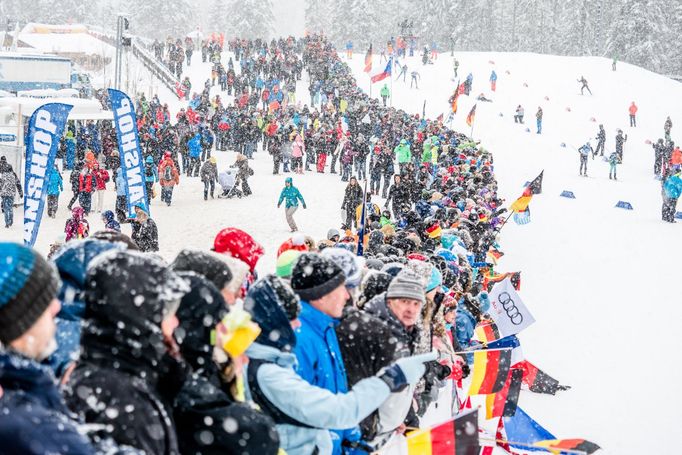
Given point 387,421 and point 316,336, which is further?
point 387,421

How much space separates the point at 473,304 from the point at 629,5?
59.2 meters

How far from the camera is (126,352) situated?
2029mm

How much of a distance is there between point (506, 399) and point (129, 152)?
8.66 meters

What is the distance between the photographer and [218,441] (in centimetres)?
234

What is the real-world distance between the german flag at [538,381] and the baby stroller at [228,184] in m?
12.4

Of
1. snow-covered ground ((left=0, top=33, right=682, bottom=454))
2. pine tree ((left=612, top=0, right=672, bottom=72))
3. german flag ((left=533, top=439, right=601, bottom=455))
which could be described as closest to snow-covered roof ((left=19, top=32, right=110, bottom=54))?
snow-covered ground ((left=0, top=33, right=682, bottom=454))

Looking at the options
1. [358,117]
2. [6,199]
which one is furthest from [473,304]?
[358,117]

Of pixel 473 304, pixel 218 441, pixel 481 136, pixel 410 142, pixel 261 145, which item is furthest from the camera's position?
pixel 481 136

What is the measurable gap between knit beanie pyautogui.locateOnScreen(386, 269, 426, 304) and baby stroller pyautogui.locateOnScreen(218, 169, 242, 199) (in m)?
15.6

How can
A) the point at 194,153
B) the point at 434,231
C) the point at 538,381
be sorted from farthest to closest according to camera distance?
the point at 194,153 → the point at 434,231 → the point at 538,381

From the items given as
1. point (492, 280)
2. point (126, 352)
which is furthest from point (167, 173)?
point (126, 352)

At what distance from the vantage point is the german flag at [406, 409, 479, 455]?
12.3 feet

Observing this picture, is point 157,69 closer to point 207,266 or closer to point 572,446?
point 572,446

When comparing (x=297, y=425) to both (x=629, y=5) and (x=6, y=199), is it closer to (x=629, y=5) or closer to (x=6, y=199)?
(x=6, y=199)
